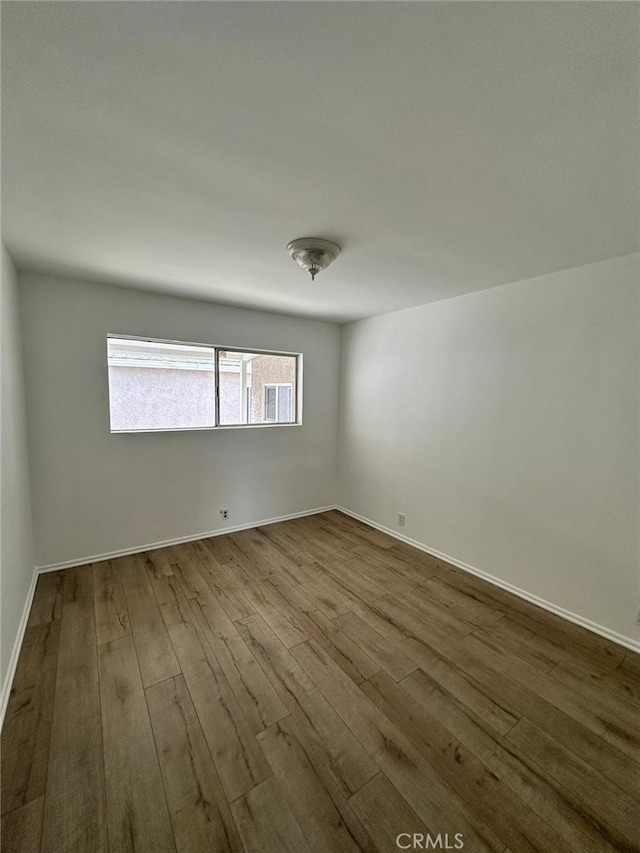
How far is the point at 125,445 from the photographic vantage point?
292 centimetres

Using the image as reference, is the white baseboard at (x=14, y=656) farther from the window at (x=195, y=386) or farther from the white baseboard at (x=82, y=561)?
the window at (x=195, y=386)

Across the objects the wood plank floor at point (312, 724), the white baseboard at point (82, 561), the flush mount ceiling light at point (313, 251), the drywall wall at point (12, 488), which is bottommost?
the wood plank floor at point (312, 724)

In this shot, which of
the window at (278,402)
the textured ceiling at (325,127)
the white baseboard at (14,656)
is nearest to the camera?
the textured ceiling at (325,127)

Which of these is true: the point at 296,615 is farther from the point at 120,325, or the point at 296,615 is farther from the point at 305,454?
the point at 120,325

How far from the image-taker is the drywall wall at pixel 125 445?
8.48ft

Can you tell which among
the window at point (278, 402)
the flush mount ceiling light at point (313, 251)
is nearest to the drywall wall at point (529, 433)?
A: the window at point (278, 402)

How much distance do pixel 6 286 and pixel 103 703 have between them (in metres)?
2.42

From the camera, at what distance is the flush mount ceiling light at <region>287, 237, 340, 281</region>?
186cm

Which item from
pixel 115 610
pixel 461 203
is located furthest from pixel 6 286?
pixel 461 203

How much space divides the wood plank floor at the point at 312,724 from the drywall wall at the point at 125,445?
0.55 m

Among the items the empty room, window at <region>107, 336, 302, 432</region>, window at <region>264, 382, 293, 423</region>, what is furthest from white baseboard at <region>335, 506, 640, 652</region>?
window at <region>107, 336, 302, 432</region>

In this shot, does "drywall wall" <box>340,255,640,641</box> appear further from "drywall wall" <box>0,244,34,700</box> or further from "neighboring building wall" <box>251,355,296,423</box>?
A: "drywall wall" <box>0,244,34,700</box>

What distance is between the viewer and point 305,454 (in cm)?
406

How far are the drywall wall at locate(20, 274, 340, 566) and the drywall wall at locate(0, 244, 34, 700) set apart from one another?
16 cm
